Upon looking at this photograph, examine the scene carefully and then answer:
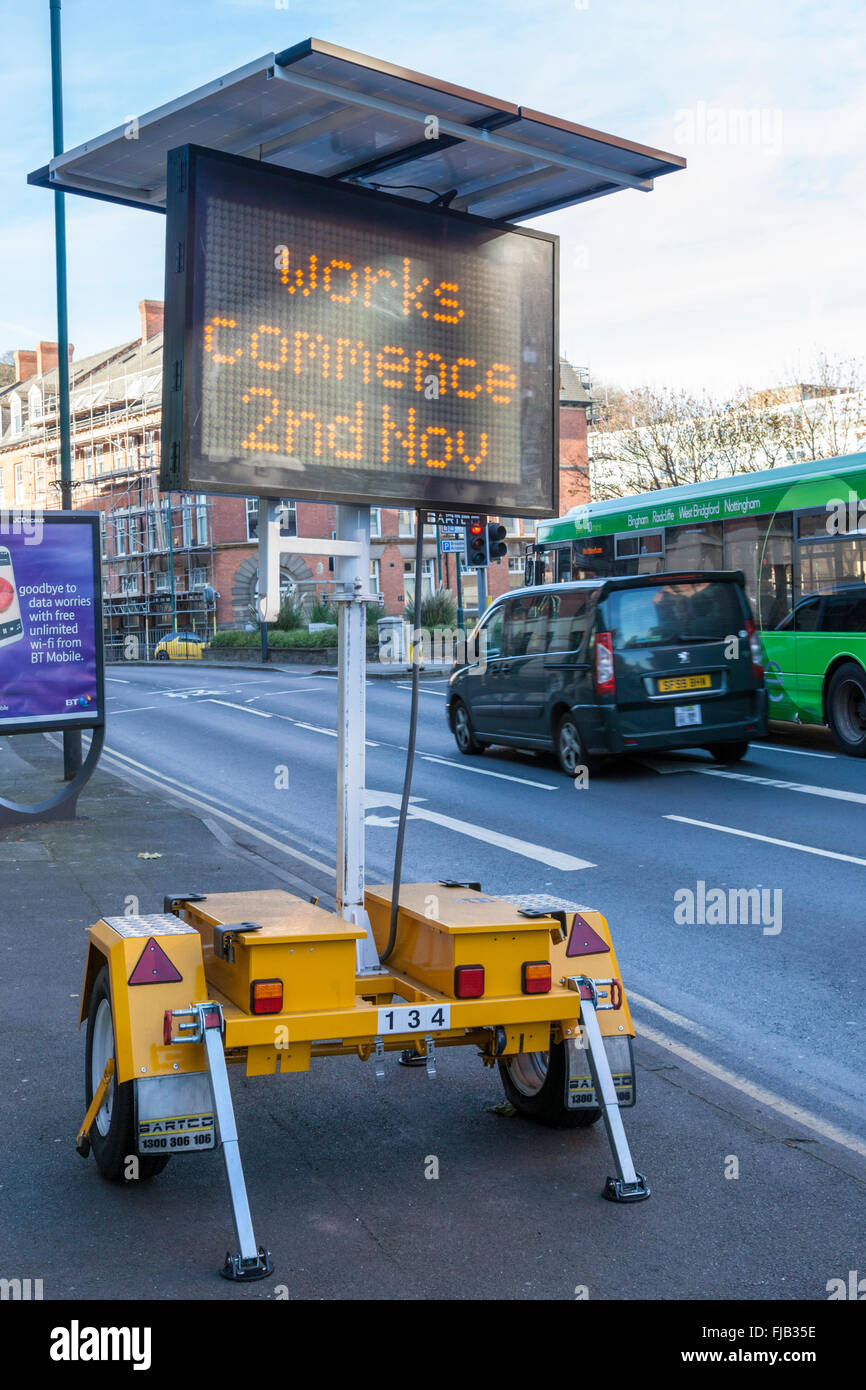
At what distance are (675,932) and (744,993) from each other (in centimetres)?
124

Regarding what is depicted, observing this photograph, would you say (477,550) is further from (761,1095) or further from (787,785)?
(761,1095)

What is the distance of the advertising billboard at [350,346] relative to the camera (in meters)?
4.33

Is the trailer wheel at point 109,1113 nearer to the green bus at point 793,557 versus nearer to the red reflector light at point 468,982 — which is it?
the red reflector light at point 468,982

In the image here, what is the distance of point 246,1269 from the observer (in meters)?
3.60

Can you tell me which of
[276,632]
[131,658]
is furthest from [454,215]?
[131,658]

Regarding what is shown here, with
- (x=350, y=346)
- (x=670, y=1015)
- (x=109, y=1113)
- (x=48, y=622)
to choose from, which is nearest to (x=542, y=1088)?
(x=109, y=1113)

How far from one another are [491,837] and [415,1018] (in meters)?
7.26

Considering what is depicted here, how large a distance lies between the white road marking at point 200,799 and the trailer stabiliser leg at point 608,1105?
5.39 m

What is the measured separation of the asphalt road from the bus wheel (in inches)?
10.6

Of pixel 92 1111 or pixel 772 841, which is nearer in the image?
pixel 92 1111

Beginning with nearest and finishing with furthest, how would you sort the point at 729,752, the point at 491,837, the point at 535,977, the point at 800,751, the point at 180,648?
the point at 535,977 → the point at 491,837 → the point at 729,752 → the point at 800,751 → the point at 180,648

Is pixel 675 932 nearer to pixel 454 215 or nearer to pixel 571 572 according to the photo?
pixel 454 215

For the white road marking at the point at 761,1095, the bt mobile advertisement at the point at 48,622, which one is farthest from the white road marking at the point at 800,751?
the white road marking at the point at 761,1095

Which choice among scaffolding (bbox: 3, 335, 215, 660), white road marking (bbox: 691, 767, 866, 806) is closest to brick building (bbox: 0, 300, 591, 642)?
scaffolding (bbox: 3, 335, 215, 660)
